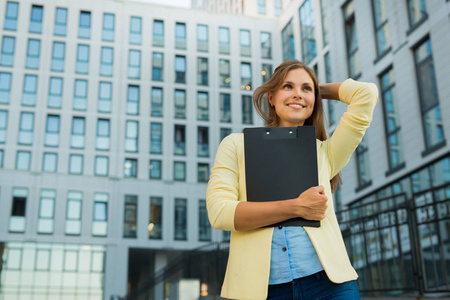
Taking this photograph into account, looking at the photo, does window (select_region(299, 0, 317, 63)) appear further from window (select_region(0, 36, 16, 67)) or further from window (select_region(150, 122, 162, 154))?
window (select_region(0, 36, 16, 67))

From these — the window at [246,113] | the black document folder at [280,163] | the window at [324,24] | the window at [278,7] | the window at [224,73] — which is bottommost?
the black document folder at [280,163]

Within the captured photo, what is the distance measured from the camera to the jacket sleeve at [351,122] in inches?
91.0

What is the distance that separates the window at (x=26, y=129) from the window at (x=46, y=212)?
3.65 m

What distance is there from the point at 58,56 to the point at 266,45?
619 inches

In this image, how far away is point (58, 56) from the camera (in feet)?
142

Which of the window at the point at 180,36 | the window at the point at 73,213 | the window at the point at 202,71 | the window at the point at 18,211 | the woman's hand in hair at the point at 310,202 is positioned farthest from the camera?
the window at the point at 180,36

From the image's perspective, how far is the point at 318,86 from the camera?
248 centimetres

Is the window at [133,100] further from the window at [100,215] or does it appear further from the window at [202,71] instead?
the window at [100,215]

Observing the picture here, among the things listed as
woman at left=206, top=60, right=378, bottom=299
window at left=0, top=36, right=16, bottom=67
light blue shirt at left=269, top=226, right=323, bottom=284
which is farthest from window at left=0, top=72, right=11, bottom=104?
light blue shirt at left=269, top=226, right=323, bottom=284

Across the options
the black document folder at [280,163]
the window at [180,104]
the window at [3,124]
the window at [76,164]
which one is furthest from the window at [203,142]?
the black document folder at [280,163]

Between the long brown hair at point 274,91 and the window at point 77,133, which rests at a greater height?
the window at point 77,133

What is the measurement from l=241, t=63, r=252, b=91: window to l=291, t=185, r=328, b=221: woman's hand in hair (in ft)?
146

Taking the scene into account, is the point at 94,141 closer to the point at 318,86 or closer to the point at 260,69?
the point at 260,69

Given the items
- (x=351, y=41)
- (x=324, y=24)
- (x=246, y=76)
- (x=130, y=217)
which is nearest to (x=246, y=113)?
(x=246, y=76)
